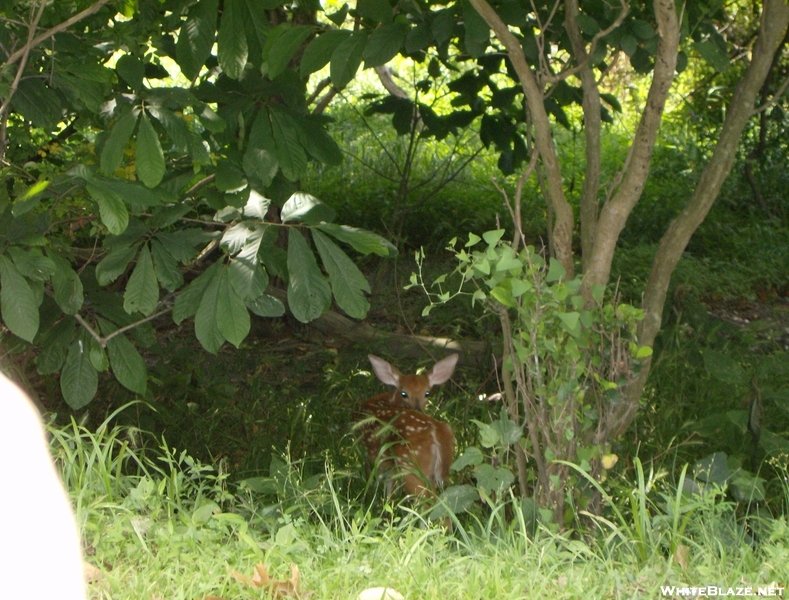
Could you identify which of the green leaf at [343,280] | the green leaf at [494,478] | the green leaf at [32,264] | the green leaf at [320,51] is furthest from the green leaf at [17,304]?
the green leaf at [494,478]

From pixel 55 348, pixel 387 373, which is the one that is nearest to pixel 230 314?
pixel 55 348

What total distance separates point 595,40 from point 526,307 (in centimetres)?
121

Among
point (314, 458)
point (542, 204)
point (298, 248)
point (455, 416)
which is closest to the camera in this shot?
point (298, 248)

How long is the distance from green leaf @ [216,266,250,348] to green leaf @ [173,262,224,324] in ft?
0.34

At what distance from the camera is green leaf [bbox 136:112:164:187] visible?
120 inches

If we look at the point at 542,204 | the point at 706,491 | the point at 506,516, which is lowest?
the point at 506,516

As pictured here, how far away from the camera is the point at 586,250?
3664 mm

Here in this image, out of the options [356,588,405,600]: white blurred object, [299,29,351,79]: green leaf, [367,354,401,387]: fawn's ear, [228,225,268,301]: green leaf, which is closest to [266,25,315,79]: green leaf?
[299,29,351,79]: green leaf

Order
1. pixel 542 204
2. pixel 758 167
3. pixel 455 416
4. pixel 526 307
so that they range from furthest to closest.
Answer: pixel 758 167, pixel 542 204, pixel 455 416, pixel 526 307

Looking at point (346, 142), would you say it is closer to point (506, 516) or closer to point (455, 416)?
point (455, 416)

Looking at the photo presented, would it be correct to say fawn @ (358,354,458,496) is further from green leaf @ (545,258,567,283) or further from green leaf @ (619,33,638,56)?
green leaf @ (619,33,638,56)

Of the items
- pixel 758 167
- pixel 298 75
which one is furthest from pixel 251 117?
pixel 758 167

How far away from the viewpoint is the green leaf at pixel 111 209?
2998mm

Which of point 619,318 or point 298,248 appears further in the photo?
point 298,248
